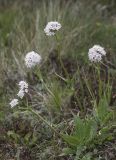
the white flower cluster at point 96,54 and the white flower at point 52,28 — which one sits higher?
the white flower at point 52,28

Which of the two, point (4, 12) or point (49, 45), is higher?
point (4, 12)

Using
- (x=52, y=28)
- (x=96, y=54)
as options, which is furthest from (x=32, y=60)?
(x=96, y=54)

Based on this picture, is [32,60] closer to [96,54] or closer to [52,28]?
[52,28]

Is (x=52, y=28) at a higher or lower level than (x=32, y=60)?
higher

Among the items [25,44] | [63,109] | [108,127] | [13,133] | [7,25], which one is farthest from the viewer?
[7,25]

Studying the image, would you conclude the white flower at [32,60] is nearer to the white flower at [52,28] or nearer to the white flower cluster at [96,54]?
the white flower at [52,28]

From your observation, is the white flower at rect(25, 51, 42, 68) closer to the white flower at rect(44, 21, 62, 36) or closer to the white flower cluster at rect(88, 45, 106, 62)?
the white flower at rect(44, 21, 62, 36)

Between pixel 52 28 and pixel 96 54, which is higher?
pixel 52 28

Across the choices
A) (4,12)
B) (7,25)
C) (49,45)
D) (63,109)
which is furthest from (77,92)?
(4,12)

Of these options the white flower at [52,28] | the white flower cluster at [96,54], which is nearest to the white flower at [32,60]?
the white flower at [52,28]

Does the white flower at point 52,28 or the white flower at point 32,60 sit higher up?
the white flower at point 52,28

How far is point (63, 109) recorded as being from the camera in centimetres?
340

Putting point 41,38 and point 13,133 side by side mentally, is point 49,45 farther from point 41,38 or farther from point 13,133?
point 13,133

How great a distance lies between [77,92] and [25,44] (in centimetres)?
89
